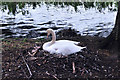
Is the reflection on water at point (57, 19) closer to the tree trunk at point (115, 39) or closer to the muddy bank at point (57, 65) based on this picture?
the tree trunk at point (115, 39)

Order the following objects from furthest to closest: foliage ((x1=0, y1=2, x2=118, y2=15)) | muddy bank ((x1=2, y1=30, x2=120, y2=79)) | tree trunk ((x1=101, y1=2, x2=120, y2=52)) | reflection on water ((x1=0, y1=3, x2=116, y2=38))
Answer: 1. foliage ((x1=0, y1=2, x2=118, y2=15))
2. reflection on water ((x1=0, y1=3, x2=116, y2=38))
3. tree trunk ((x1=101, y1=2, x2=120, y2=52))
4. muddy bank ((x1=2, y1=30, x2=120, y2=79))

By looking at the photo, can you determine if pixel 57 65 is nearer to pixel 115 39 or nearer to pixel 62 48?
pixel 62 48

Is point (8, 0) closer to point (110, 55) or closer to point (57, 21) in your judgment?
point (57, 21)

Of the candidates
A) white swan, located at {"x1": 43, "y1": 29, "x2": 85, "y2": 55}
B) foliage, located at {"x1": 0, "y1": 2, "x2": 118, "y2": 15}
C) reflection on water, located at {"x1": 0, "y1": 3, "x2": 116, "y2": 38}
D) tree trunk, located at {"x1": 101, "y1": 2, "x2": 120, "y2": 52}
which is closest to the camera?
white swan, located at {"x1": 43, "y1": 29, "x2": 85, "y2": 55}

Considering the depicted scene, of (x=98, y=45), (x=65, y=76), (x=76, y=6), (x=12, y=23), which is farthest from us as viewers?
(x=76, y=6)

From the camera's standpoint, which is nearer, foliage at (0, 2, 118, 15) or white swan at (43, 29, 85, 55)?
white swan at (43, 29, 85, 55)

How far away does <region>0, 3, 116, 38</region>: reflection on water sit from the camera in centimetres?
1065

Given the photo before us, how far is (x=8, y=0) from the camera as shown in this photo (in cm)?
1600

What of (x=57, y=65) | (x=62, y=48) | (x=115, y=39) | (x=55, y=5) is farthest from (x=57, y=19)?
(x=57, y=65)

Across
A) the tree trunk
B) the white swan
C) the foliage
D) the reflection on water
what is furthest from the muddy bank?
the foliage

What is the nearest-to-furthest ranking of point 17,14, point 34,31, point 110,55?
1. point 110,55
2. point 34,31
3. point 17,14

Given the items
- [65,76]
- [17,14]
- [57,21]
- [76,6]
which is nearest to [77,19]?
[57,21]

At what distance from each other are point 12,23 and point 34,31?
1996 millimetres

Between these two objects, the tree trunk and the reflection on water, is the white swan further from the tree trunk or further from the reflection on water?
the reflection on water
